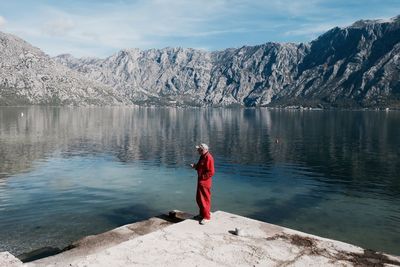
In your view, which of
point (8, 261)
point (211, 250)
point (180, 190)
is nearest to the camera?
point (8, 261)

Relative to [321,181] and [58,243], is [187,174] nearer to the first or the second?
[321,181]

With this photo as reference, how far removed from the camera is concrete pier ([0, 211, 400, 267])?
17.7 m

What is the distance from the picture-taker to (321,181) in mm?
51750

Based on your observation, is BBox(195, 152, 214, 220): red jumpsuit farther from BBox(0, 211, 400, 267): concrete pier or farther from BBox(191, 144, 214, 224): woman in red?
BBox(0, 211, 400, 267): concrete pier

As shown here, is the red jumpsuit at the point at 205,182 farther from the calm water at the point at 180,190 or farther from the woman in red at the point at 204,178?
the calm water at the point at 180,190

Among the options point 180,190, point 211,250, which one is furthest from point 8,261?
point 180,190

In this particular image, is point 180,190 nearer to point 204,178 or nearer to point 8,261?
point 204,178

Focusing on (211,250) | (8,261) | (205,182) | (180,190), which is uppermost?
(205,182)

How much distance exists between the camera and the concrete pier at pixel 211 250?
17688mm

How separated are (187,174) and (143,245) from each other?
34.3 meters

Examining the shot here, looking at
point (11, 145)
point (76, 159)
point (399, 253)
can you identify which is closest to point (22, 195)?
point (76, 159)

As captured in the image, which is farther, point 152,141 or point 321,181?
point 152,141

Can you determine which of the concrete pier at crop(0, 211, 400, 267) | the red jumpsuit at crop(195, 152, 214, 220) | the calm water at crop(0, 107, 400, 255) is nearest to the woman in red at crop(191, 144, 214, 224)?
the red jumpsuit at crop(195, 152, 214, 220)

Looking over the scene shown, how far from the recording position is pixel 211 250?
18984 millimetres
